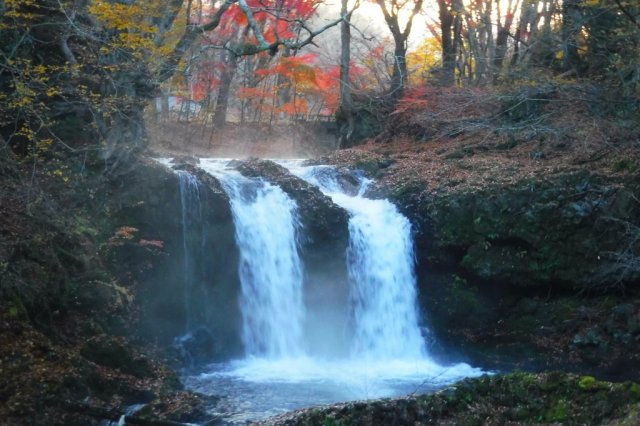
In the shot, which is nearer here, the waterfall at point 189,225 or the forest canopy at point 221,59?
the forest canopy at point 221,59

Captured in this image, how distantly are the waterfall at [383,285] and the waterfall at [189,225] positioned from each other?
324 cm

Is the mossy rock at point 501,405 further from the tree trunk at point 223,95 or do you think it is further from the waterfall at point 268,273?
the tree trunk at point 223,95

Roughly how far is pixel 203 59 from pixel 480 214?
1504 centimetres

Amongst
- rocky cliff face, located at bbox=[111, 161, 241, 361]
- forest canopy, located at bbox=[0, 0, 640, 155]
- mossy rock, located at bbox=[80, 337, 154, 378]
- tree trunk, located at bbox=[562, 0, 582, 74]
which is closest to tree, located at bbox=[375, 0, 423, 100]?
forest canopy, located at bbox=[0, 0, 640, 155]

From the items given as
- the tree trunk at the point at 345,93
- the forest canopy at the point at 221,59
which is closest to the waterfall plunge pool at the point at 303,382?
the forest canopy at the point at 221,59

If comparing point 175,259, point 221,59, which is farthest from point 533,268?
point 221,59

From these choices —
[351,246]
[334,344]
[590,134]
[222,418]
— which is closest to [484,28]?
[590,134]

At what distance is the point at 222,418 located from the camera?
819 centimetres

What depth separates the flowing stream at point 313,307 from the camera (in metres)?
11.0

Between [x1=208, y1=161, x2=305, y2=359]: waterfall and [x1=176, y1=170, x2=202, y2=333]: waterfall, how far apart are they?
0.83 metres

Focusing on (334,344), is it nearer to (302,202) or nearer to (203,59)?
(302,202)

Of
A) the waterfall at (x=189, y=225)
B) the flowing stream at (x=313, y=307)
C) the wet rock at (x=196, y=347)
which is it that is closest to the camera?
the flowing stream at (x=313, y=307)

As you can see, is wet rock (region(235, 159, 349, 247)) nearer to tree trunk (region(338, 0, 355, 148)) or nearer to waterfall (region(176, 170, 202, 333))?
waterfall (region(176, 170, 202, 333))

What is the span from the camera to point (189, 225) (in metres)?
12.2
